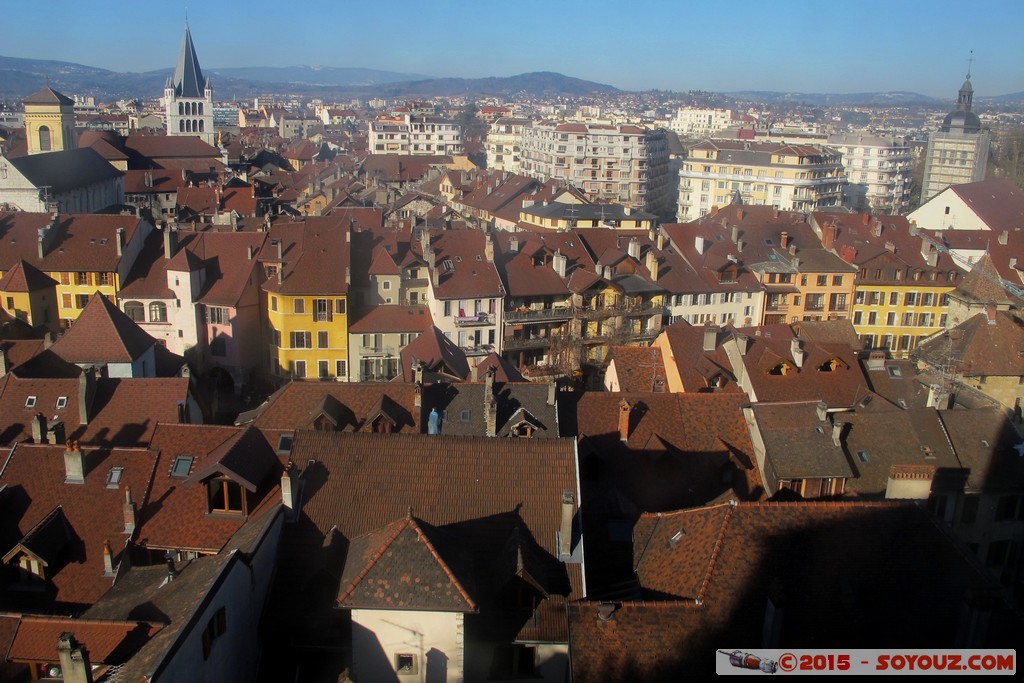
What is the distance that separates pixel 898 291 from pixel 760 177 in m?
61.7

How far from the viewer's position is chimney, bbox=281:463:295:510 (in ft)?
76.9

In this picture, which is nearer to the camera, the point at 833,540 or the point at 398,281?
the point at 833,540

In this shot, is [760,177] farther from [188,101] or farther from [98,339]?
[188,101]

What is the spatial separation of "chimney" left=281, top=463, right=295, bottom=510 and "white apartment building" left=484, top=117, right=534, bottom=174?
15072 centimetres

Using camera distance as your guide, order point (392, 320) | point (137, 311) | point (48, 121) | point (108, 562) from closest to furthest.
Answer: point (108, 562) → point (137, 311) → point (392, 320) → point (48, 121)

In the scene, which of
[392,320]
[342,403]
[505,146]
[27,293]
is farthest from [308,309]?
[505,146]

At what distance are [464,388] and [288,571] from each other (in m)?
12.4

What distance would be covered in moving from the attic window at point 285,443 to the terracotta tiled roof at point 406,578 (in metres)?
6.91

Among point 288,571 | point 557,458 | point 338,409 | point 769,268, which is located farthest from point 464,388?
point 769,268

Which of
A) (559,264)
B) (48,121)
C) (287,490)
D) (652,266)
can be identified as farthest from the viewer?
(48,121)

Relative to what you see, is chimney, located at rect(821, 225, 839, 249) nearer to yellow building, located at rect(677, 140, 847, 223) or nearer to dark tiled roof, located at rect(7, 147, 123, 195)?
yellow building, located at rect(677, 140, 847, 223)

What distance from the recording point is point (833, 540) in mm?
20688

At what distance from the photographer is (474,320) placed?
5525 centimetres

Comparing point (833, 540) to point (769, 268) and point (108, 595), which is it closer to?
point (108, 595)
